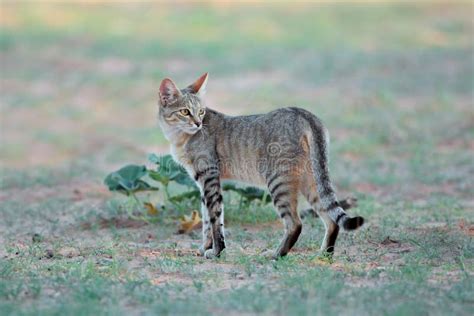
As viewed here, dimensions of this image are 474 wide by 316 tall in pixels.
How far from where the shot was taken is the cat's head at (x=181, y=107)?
7820mm

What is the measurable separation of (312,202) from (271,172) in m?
0.51

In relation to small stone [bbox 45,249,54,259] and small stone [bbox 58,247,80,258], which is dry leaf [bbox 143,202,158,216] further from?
small stone [bbox 45,249,54,259]

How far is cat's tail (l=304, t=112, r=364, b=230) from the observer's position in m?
6.94

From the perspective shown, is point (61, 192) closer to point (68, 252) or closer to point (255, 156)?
point (68, 252)

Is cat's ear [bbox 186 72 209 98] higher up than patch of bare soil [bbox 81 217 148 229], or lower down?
higher up

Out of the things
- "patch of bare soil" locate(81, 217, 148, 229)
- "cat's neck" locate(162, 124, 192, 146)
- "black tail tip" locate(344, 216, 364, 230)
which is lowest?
"patch of bare soil" locate(81, 217, 148, 229)

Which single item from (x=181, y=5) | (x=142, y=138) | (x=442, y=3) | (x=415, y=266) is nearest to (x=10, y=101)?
(x=142, y=138)

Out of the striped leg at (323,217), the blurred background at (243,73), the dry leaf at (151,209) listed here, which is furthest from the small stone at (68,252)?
the blurred background at (243,73)

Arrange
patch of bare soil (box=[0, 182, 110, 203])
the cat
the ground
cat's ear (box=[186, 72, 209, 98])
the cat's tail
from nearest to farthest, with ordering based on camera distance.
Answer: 1. the ground
2. the cat's tail
3. the cat
4. cat's ear (box=[186, 72, 209, 98])
5. patch of bare soil (box=[0, 182, 110, 203])

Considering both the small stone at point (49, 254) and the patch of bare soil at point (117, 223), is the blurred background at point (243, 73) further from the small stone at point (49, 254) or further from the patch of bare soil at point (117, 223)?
the small stone at point (49, 254)

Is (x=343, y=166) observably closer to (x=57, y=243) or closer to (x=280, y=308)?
(x=57, y=243)

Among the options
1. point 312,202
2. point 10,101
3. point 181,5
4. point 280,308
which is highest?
point 181,5

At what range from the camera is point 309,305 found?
5.61 meters

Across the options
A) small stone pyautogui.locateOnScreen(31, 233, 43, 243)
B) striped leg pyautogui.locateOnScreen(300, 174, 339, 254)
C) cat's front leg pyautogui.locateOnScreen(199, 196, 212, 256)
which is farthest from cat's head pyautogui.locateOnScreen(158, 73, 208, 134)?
small stone pyautogui.locateOnScreen(31, 233, 43, 243)
